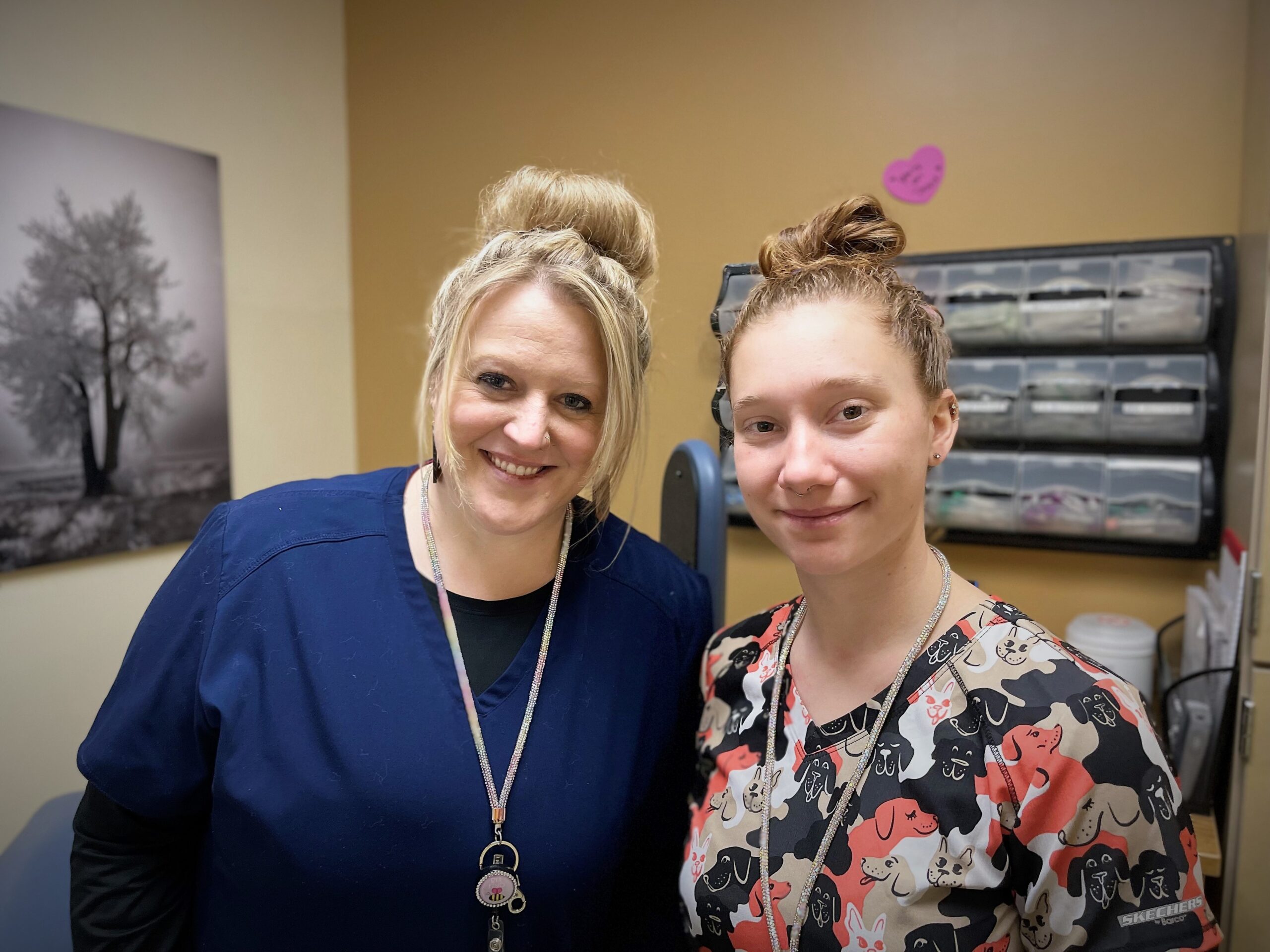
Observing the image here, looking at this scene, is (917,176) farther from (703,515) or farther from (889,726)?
(889,726)

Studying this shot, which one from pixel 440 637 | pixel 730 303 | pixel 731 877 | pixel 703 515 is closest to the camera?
pixel 731 877

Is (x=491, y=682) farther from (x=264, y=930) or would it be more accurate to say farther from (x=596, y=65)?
(x=596, y=65)

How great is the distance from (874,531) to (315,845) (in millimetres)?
814

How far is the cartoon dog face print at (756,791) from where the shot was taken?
1130 mm

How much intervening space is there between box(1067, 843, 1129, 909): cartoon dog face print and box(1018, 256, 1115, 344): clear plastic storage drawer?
5.36ft

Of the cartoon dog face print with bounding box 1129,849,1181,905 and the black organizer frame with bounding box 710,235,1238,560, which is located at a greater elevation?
the black organizer frame with bounding box 710,235,1238,560

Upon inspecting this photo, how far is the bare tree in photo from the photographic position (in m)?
1.98

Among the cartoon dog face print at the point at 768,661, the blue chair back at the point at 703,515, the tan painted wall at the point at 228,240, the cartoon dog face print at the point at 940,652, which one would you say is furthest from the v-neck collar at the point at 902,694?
the tan painted wall at the point at 228,240

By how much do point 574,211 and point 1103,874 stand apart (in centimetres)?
107

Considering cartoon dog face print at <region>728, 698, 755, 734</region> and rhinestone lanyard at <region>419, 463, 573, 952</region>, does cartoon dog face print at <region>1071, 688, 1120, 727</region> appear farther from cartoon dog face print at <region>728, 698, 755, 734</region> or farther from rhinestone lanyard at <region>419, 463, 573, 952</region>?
A: rhinestone lanyard at <region>419, 463, 573, 952</region>

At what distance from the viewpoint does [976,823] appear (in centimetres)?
94

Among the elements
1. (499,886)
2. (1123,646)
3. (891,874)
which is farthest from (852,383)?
(1123,646)

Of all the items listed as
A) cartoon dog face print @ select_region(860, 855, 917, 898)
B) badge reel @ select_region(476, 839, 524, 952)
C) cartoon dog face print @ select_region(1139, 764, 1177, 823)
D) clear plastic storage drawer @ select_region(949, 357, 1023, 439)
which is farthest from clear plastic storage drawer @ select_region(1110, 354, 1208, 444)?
badge reel @ select_region(476, 839, 524, 952)

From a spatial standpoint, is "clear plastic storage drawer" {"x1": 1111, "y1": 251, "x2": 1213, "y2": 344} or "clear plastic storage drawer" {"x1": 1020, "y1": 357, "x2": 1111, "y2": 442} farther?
"clear plastic storage drawer" {"x1": 1020, "y1": 357, "x2": 1111, "y2": 442}
